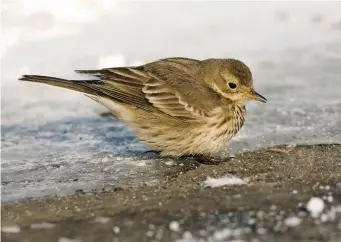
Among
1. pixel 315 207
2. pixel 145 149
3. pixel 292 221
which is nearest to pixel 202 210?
pixel 292 221

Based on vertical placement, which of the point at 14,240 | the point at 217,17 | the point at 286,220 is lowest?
the point at 14,240

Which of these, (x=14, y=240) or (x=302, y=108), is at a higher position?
(x=302, y=108)

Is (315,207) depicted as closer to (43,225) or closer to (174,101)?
(43,225)

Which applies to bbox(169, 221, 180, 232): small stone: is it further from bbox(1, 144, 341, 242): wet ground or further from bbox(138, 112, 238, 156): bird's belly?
bbox(138, 112, 238, 156): bird's belly

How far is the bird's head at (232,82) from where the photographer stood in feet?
27.6

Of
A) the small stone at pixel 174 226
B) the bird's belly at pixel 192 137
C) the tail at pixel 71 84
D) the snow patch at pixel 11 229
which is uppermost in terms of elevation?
the tail at pixel 71 84

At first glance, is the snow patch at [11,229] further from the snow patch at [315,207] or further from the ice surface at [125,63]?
the snow patch at [315,207]

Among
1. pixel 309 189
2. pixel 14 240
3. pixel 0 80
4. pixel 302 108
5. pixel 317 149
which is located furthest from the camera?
pixel 0 80

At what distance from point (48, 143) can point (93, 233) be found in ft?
10.0

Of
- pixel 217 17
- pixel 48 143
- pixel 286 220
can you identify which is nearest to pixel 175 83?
pixel 48 143

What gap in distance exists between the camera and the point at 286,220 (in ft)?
18.9

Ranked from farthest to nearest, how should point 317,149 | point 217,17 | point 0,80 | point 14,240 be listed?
point 217,17
point 0,80
point 317,149
point 14,240

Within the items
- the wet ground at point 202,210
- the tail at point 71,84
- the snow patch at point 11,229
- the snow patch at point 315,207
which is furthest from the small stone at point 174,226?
the tail at point 71,84

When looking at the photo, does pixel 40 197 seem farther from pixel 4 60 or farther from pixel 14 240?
pixel 4 60
